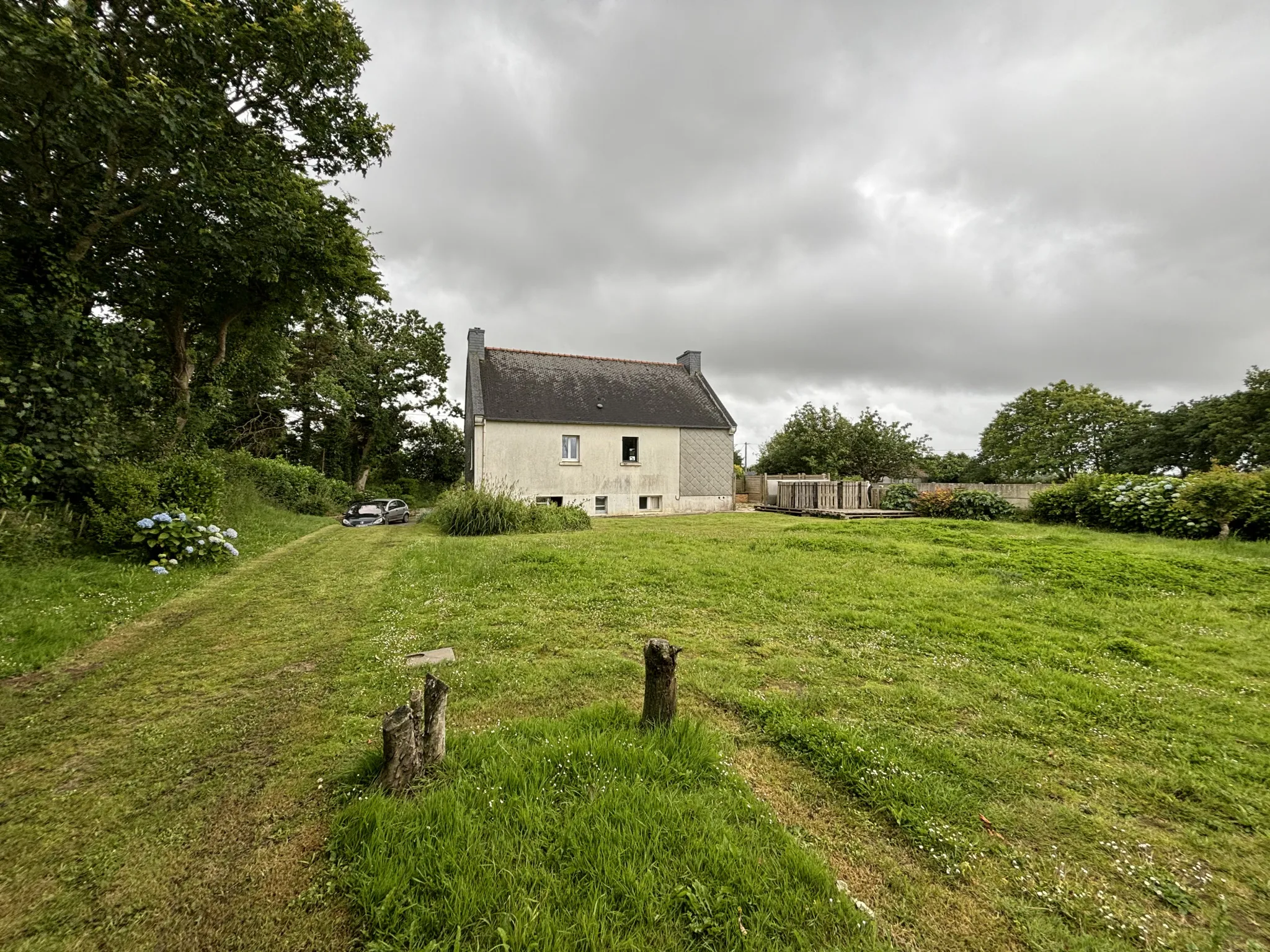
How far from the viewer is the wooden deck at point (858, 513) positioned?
18103 mm

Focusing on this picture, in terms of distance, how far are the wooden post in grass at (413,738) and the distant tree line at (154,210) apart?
9.00 metres

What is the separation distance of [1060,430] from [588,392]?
37.6 meters

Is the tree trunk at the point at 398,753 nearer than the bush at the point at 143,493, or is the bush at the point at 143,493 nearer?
the tree trunk at the point at 398,753

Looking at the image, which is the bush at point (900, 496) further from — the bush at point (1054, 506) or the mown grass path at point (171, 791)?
the mown grass path at point (171, 791)

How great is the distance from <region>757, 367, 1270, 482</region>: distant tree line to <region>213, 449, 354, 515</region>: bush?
26.7m

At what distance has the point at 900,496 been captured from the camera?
19891mm

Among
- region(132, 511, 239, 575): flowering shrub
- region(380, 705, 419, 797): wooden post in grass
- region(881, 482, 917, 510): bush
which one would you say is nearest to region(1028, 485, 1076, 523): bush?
region(881, 482, 917, 510): bush

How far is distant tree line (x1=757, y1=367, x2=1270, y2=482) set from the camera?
87.8ft

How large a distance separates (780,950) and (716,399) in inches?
974

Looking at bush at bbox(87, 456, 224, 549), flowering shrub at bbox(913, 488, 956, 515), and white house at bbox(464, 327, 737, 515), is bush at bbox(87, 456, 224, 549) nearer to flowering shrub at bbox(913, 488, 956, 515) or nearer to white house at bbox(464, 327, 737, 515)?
white house at bbox(464, 327, 737, 515)

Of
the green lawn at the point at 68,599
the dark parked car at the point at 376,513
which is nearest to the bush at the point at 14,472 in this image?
the green lawn at the point at 68,599

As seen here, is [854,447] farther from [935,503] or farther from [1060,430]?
[1060,430]

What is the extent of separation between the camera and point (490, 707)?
3533mm

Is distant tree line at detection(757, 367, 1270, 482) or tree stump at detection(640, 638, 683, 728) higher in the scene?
distant tree line at detection(757, 367, 1270, 482)
